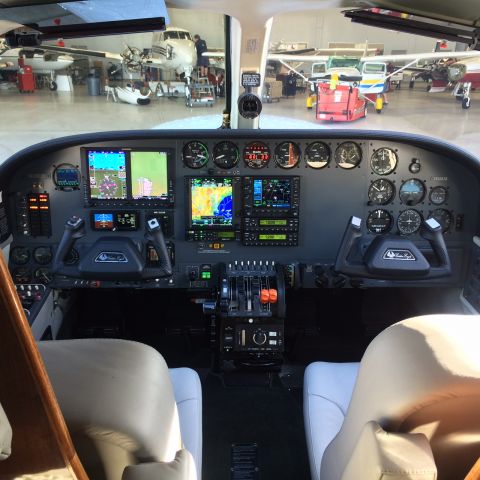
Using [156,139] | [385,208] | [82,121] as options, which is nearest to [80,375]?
[156,139]

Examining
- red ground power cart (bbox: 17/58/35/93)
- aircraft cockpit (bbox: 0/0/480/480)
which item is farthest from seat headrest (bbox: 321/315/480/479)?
red ground power cart (bbox: 17/58/35/93)

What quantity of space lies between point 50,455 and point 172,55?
12.8 ft

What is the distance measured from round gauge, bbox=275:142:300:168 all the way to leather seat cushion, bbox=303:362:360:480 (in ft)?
4.47

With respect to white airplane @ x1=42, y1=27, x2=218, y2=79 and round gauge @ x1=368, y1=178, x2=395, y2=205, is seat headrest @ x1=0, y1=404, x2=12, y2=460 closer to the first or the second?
round gauge @ x1=368, y1=178, x2=395, y2=205

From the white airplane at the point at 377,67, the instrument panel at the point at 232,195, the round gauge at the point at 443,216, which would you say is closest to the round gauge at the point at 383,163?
the instrument panel at the point at 232,195

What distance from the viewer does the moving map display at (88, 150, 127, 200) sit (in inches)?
113

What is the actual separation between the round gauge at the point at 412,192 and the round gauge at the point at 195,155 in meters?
1.15

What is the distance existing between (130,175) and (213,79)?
3.08 feet

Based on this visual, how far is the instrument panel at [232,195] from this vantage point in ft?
9.43

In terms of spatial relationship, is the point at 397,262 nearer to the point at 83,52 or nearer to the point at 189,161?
the point at 189,161

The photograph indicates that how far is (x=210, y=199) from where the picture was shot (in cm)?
291

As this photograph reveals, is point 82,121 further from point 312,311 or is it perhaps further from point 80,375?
point 80,375

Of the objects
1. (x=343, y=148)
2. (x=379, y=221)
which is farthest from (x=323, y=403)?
(x=343, y=148)

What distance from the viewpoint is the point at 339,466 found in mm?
1081
